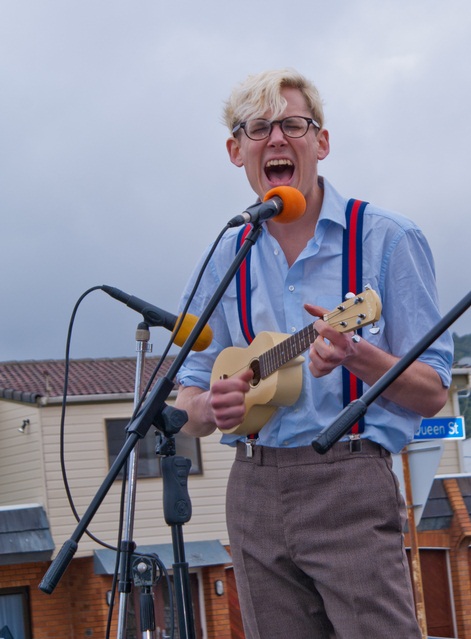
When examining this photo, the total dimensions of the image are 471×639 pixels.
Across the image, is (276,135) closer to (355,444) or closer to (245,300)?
(245,300)

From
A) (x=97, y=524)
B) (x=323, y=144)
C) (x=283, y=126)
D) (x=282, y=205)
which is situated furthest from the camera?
(x=97, y=524)

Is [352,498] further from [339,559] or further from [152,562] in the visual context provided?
[152,562]

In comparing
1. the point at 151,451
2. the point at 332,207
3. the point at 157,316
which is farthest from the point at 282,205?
the point at 151,451

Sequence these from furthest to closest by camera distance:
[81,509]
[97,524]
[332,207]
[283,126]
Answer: [97,524] → [81,509] → [283,126] → [332,207]

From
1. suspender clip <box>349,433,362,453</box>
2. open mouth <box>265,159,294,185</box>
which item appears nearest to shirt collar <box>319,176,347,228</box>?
open mouth <box>265,159,294,185</box>

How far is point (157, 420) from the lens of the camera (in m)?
2.75

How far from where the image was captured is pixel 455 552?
21516 millimetres

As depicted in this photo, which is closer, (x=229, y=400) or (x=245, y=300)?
(x=229, y=400)

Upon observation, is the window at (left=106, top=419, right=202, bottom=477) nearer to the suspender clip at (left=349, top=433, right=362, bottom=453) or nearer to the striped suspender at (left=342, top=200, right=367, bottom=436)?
the striped suspender at (left=342, top=200, right=367, bottom=436)

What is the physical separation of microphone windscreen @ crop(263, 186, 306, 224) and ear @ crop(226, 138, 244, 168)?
43cm

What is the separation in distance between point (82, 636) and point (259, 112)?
18.9 m

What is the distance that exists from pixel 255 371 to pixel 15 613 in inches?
734

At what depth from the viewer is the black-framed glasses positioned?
3107mm

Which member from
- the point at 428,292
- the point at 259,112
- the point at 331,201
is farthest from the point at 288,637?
the point at 259,112
